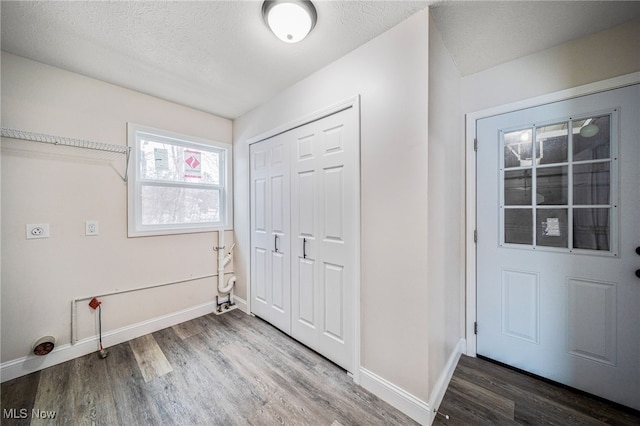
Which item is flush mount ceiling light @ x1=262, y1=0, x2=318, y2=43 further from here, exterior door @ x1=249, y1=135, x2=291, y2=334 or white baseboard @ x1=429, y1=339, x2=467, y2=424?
white baseboard @ x1=429, y1=339, x2=467, y2=424

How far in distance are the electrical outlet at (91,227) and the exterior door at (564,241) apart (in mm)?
3548

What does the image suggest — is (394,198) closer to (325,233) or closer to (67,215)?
(325,233)

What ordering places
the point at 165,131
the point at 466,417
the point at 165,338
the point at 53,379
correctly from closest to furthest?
1. the point at 466,417
2. the point at 53,379
3. the point at 165,338
4. the point at 165,131

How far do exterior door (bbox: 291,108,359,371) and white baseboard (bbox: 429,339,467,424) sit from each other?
23.0 inches

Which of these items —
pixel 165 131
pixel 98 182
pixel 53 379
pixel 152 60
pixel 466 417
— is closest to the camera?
pixel 466 417

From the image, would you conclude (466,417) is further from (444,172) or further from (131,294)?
(131,294)

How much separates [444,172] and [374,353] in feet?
4.62

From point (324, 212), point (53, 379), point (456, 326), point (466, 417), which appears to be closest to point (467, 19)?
point (324, 212)

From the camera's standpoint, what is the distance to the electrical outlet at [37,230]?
1.92 m

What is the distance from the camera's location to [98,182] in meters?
2.22

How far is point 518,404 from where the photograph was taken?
158 cm

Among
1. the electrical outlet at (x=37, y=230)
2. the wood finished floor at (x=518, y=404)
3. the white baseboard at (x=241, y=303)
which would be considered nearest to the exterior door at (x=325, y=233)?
the wood finished floor at (x=518, y=404)

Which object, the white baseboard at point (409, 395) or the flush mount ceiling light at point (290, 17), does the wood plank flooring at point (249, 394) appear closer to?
the white baseboard at point (409, 395)

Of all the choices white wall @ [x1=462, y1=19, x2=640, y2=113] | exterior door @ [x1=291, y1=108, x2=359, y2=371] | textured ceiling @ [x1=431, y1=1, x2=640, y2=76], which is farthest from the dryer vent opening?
white wall @ [x1=462, y1=19, x2=640, y2=113]
